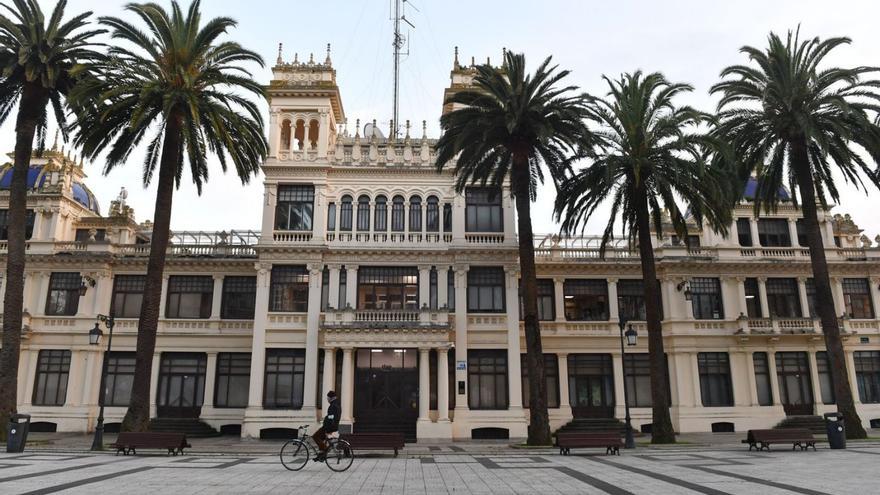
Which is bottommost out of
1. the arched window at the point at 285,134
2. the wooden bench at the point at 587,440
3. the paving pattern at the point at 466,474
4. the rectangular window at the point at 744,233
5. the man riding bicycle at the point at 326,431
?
the paving pattern at the point at 466,474

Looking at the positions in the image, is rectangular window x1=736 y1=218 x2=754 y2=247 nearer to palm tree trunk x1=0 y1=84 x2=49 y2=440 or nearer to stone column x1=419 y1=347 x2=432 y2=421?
stone column x1=419 y1=347 x2=432 y2=421

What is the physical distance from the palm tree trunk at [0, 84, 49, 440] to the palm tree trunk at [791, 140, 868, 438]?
122 feet

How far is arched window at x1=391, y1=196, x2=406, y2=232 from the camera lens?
36000mm

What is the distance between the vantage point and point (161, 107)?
27688 mm

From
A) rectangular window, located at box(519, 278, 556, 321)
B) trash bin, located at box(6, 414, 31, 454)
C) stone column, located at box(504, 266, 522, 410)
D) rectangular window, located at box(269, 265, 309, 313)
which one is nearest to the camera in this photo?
trash bin, located at box(6, 414, 31, 454)

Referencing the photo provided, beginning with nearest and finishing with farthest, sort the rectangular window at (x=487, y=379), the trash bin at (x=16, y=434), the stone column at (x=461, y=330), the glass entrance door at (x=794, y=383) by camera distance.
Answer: the trash bin at (x=16, y=434) < the stone column at (x=461, y=330) < the rectangular window at (x=487, y=379) < the glass entrance door at (x=794, y=383)

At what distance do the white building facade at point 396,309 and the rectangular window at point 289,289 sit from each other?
83 millimetres

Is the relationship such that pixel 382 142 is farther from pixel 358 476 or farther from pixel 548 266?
pixel 358 476

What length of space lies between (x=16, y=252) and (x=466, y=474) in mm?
23852

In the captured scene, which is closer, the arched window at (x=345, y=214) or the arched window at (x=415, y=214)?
the arched window at (x=345, y=214)

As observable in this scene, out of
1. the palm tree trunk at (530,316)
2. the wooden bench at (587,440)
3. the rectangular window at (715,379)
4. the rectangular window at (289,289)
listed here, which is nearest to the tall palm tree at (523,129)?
the palm tree trunk at (530,316)

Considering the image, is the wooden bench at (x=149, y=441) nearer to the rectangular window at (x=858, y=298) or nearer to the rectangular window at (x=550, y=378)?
the rectangular window at (x=550, y=378)

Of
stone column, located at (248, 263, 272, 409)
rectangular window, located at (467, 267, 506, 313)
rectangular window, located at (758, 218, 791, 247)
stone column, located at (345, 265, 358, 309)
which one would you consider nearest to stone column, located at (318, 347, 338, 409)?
stone column, located at (345, 265, 358, 309)

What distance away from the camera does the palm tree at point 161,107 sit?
2631 centimetres
